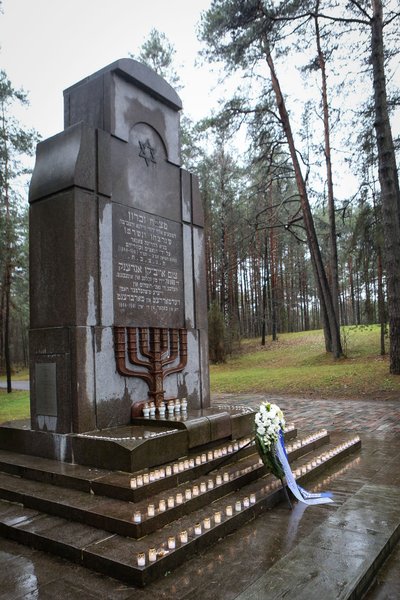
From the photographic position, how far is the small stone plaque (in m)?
4.54

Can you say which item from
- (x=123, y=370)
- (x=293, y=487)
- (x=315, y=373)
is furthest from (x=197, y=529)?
(x=315, y=373)

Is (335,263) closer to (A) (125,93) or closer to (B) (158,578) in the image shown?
(A) (125,93)

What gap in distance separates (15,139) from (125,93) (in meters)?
13.6

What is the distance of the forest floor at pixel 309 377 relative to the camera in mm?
11227

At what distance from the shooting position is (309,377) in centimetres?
1334

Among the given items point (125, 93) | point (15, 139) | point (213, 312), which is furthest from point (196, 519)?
point (15, 139)

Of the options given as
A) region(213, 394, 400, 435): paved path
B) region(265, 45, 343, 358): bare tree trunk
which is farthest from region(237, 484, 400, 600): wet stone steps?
region(265, 45, 343, 358): bare tree trunk

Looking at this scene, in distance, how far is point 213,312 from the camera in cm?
1884

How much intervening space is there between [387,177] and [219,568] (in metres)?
11.4

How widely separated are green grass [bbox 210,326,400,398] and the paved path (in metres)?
1.12

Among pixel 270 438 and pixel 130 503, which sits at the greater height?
pixel 270 438

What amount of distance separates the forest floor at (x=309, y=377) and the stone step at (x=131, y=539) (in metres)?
7.72

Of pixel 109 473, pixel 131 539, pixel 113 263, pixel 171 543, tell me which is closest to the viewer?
pixel 171 543

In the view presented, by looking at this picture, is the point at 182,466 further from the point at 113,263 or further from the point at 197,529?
the point at 113,263
